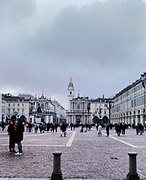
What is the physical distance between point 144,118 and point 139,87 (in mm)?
11513

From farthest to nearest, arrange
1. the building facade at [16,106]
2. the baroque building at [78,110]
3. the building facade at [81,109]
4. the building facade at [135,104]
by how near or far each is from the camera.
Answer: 1. the baroque building at [78,110]
2. the building facade at [81,109]
3. the building facade at [16,106]
4. the building facade at [135,104]

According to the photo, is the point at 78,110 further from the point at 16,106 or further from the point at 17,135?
the point at 17,135

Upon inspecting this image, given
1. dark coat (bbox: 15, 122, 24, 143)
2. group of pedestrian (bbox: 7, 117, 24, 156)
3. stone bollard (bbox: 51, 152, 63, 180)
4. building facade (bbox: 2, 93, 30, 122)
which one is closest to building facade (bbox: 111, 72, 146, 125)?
building facade (bbox: 2, 93, 30, 122)

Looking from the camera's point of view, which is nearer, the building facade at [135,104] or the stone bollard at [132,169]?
the stone bollard at [132,169]

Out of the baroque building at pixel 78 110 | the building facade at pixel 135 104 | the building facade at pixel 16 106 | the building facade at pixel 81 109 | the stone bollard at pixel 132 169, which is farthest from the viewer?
the baroque building at pixel 78 110

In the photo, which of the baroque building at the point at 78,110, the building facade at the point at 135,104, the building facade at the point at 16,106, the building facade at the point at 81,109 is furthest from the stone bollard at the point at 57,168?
→ the baroque building at the point at 78,110

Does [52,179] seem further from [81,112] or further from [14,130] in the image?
[81,112]

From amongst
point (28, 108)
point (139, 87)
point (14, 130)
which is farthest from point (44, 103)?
point (14, 130)

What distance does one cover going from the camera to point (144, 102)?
80.1 m

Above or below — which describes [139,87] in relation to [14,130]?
above

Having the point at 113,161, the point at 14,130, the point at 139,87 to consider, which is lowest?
the point at 113,161

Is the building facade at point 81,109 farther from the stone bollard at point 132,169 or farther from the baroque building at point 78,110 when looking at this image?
the stone bollard at point 132,169

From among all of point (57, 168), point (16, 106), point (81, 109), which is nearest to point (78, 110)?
point (81, 109)

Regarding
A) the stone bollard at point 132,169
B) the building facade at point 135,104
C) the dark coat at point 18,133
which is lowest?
the stone bollard at point 132,169
